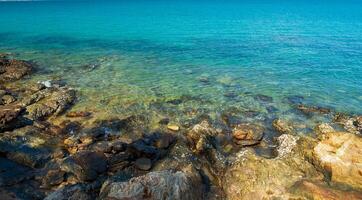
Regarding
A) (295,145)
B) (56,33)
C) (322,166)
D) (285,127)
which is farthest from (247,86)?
(56,33)

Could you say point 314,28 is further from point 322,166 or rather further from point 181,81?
point 322,166

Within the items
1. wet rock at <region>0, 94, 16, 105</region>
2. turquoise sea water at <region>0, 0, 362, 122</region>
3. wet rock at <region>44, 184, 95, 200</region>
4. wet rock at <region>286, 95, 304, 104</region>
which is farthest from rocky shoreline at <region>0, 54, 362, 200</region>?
turquoise sea water at <region>0, 0, 362, 122</region>

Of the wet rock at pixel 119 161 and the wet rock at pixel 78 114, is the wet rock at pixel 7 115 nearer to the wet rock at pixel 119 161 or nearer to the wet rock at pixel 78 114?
the wet rock at pixel 78 114

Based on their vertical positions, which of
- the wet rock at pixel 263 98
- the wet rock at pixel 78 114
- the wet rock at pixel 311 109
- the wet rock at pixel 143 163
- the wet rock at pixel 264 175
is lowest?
the wet rock at pixel 264 175

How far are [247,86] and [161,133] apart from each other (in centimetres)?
1271

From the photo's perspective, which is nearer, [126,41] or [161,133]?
[161,133]

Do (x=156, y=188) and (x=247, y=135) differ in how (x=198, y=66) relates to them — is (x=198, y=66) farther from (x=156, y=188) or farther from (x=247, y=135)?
(x=156, y=188)

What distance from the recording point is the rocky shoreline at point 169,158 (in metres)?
14.4

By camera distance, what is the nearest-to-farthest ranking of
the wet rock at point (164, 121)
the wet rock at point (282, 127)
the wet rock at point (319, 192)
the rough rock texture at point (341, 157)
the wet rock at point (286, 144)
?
the wet rock at point (319, 192), the rough rock texture at point (341, 157), the wet rock at point (286, 144), the wet rock at point (282, 127), the wet rock at point (164, 121)

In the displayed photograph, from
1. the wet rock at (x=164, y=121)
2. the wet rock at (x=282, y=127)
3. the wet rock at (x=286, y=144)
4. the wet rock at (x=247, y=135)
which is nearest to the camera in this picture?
the wet rock at (x=286, y=144)

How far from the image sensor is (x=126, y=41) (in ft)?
172

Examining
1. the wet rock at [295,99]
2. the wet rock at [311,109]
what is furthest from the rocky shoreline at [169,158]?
the wet rock at [295,99]

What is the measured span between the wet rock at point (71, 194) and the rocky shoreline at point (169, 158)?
39 mm

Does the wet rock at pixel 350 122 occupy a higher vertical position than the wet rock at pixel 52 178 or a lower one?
higher
